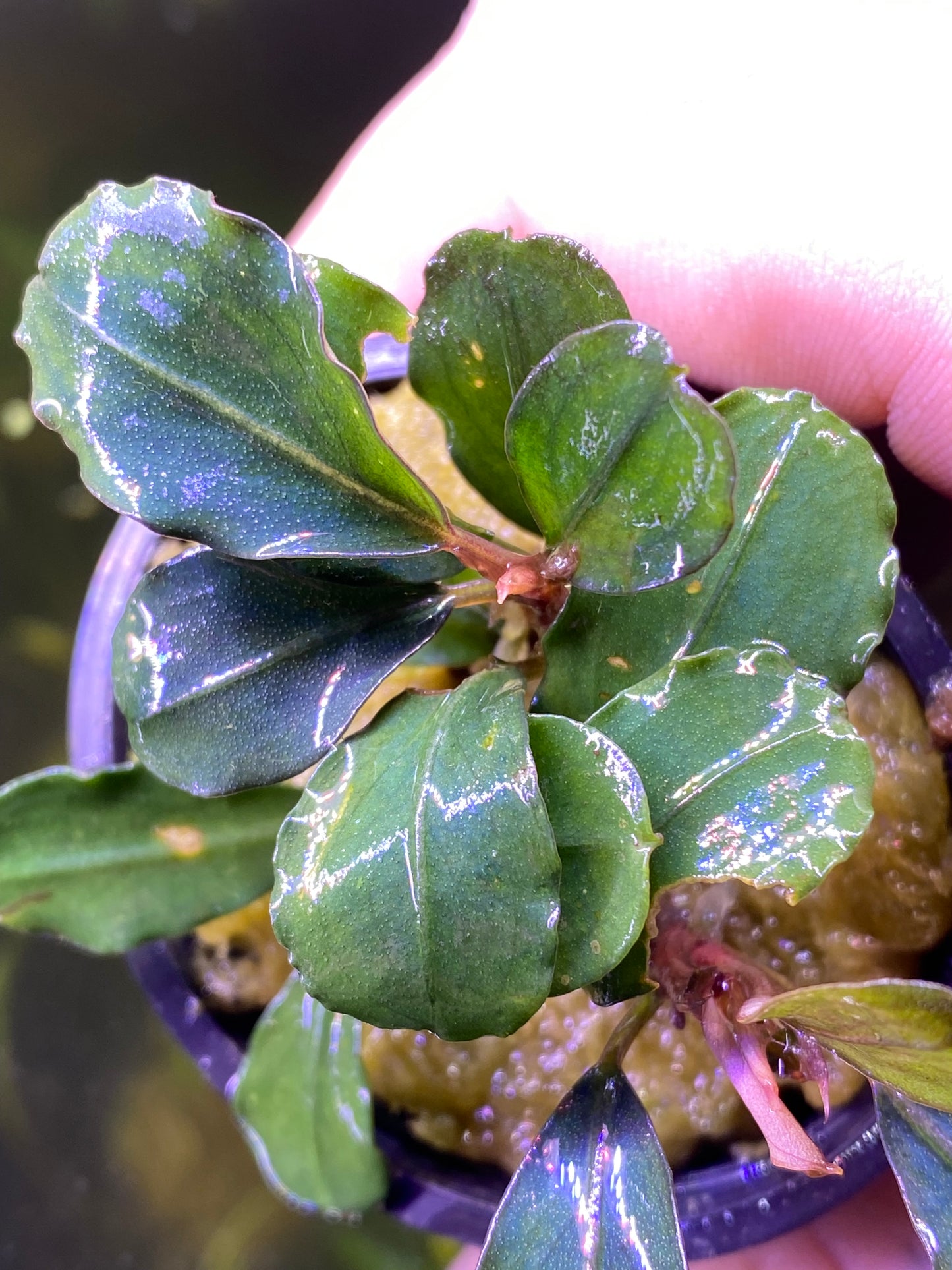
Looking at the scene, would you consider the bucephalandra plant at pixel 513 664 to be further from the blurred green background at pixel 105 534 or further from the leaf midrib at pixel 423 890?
the blurred green background at pixel 105 534

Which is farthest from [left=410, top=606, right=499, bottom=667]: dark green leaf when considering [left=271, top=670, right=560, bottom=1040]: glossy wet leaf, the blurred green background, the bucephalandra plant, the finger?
the blurred green background

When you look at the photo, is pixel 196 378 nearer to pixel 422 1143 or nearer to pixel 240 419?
pixel 240 419

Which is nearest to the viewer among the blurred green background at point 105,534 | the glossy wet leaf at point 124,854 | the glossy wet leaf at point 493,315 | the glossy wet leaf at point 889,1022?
the glossy wet leaf at point 889,1022

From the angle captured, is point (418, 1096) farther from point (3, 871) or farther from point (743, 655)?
point (743, 655)

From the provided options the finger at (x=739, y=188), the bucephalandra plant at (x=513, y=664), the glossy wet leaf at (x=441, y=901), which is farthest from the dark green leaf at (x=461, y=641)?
the finger at (x=739, y=188)

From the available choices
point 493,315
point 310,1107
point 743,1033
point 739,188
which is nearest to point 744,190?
point 739,188
